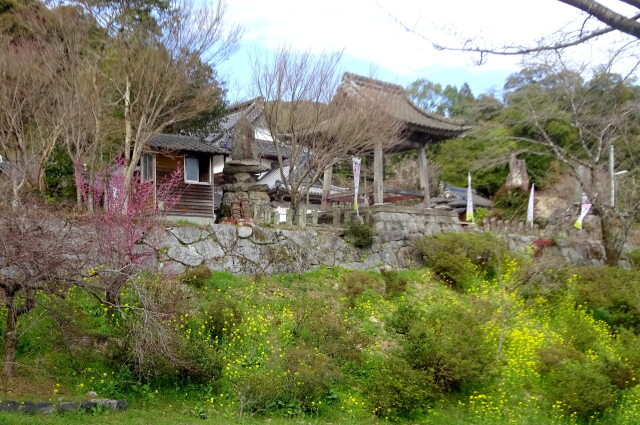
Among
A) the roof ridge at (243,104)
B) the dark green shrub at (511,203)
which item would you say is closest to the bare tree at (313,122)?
the roof ridge at (243,104)

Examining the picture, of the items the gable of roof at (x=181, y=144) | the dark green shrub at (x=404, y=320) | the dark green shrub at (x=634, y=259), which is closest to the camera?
the dark green shrub at (x=404, y=320)

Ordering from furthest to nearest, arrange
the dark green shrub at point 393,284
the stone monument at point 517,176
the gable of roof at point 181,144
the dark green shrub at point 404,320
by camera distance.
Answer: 1. the stone monument at point 517,176
2. the gable of roof at point 181,144
3. the dark green shrub at point 393,284
4. the dark green shrub at point 404,320

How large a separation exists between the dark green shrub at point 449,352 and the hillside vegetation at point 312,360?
26 mm

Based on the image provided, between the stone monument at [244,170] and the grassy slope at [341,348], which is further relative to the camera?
the stone monument at [244,170]

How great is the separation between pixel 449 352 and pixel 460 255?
288 inches

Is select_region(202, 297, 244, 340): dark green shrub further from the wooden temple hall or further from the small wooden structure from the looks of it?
the wooden temple hall

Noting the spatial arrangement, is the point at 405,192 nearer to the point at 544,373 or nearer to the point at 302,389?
the point at 544,373

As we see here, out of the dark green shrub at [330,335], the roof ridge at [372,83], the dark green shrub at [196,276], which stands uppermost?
the roof ridge at [372,83]

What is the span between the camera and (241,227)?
15570 millimetres

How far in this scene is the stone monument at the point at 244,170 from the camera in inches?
688

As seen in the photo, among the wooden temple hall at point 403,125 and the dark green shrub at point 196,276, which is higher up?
the wooden temple hall at point 403,125

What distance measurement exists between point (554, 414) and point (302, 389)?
467 cm

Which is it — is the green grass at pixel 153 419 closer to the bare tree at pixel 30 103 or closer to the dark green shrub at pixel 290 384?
the dark green shrub at pixel 290 384

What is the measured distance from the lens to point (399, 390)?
977cm
